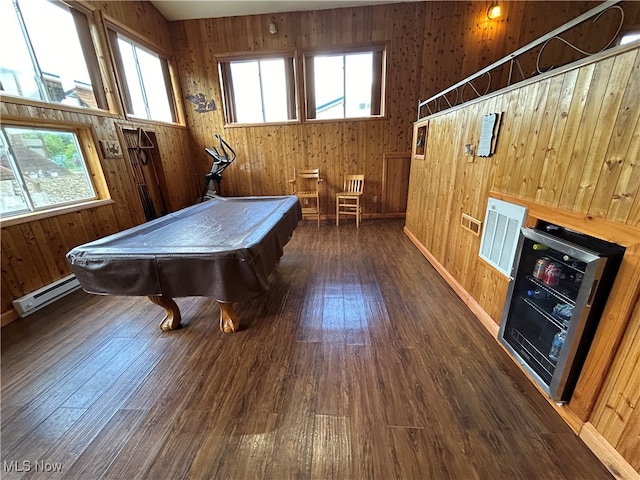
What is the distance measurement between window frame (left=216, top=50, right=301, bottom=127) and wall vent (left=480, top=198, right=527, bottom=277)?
4.09 meters

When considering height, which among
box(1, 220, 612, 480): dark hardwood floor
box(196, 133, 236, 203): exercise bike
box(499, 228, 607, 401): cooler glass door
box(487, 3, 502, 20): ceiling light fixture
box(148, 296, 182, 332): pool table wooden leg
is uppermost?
box(487, 3, 502, 20): ceiling light fixture

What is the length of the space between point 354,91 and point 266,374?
5.01m

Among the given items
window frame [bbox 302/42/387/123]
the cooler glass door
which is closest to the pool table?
the cooler glass door

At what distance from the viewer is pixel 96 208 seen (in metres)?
3.23

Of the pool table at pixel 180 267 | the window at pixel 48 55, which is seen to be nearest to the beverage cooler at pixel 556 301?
the pool table at pixel 180 267

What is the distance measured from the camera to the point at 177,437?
1.29m

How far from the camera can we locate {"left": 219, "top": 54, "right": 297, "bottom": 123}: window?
486cm

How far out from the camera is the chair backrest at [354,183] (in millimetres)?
4859

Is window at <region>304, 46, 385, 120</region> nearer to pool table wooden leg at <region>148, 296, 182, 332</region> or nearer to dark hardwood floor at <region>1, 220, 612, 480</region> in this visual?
dark hardwood floor at <region>1, 220, 612, 480</region>

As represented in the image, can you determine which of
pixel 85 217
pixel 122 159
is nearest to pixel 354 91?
pixel 122 159

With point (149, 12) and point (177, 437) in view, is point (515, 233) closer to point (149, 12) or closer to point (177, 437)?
point (177, 437)

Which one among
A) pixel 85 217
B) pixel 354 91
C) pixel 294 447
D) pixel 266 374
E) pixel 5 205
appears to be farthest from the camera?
pixel 354 91

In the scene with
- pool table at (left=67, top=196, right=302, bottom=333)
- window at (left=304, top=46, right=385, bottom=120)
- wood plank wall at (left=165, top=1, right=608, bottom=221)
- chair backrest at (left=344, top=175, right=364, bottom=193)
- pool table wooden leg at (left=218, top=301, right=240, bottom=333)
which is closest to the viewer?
pool table at (left=67, top=196, right=302, bottom=333)

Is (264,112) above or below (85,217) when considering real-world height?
above
